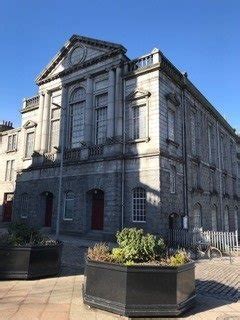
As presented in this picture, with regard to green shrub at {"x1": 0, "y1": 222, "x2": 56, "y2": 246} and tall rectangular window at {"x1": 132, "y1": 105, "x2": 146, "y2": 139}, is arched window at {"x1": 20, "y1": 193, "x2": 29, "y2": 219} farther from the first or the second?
green shrub at {"x1": 0, "y1": 222, "x2": 56, "y2": 246}

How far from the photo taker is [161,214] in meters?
18.2

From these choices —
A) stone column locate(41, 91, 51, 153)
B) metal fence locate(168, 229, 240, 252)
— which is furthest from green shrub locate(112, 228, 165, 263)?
stone column locate(41, 91, 51, 153)

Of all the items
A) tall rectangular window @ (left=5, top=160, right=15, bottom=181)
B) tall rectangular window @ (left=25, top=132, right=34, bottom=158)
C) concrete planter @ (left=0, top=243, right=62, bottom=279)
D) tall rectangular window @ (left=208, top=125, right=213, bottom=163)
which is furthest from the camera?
tall rectangular window @ (left=5, top=160, right=15, bottom=181)

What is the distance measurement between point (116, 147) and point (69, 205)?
237 inches

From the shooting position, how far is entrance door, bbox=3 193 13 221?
3023cm

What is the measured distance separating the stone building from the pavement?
864 centimetres

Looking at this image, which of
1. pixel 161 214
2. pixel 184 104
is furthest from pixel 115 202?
pixel 184 104

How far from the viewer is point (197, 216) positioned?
77.8 feet

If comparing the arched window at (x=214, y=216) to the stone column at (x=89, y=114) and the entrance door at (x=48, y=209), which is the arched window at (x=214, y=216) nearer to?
the stone column at (x=89, y=114)

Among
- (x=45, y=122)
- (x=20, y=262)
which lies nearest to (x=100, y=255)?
(x=20, y=262)

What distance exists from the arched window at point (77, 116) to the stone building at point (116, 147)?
9cm

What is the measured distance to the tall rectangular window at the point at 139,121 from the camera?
806 inches

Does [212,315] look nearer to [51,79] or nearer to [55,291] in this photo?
[55,291]

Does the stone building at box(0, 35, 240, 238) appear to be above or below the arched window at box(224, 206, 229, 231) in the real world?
above
